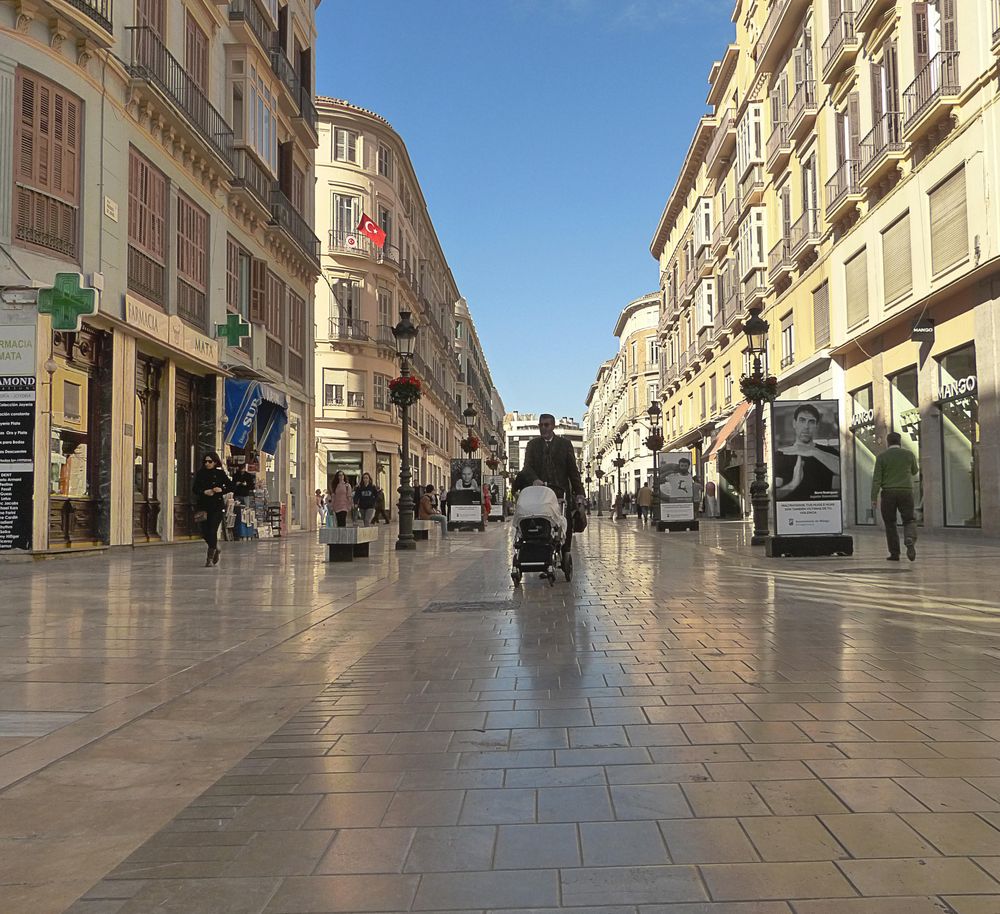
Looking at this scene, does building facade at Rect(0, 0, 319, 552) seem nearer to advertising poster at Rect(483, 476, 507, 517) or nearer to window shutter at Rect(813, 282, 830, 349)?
window shutter at Rect(813, 282, 830, 349)

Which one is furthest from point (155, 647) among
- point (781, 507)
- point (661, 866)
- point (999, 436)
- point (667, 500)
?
point (667, 500)

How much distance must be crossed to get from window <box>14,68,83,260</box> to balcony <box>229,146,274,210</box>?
7.18 m

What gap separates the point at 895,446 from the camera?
45.1 ft

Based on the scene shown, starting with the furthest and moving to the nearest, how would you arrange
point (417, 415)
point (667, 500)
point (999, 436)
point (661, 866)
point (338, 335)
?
point (417, 415)
point (338, 335)
point (667, 500)
point (999, 436)
point (661, 866)

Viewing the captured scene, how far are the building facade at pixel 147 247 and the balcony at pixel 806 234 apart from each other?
1519cm

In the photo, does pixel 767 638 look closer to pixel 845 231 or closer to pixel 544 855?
pixel 544 855

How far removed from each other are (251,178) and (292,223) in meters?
3.75

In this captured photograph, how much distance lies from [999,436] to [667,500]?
11.4 m

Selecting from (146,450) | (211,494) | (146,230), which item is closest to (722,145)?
(146,230)

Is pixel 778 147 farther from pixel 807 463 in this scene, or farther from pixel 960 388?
pixel 807 463

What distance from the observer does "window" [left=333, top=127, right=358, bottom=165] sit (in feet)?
145

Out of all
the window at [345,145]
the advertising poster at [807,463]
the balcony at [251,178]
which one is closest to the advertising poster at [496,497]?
the window at [345,145]

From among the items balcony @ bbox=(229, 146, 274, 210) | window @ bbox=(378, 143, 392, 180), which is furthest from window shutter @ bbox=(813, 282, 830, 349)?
window @ bbox=(378, 143, 392, 180)

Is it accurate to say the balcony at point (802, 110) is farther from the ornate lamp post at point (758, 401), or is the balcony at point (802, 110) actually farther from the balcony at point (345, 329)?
the balcony at point (345, 329)
